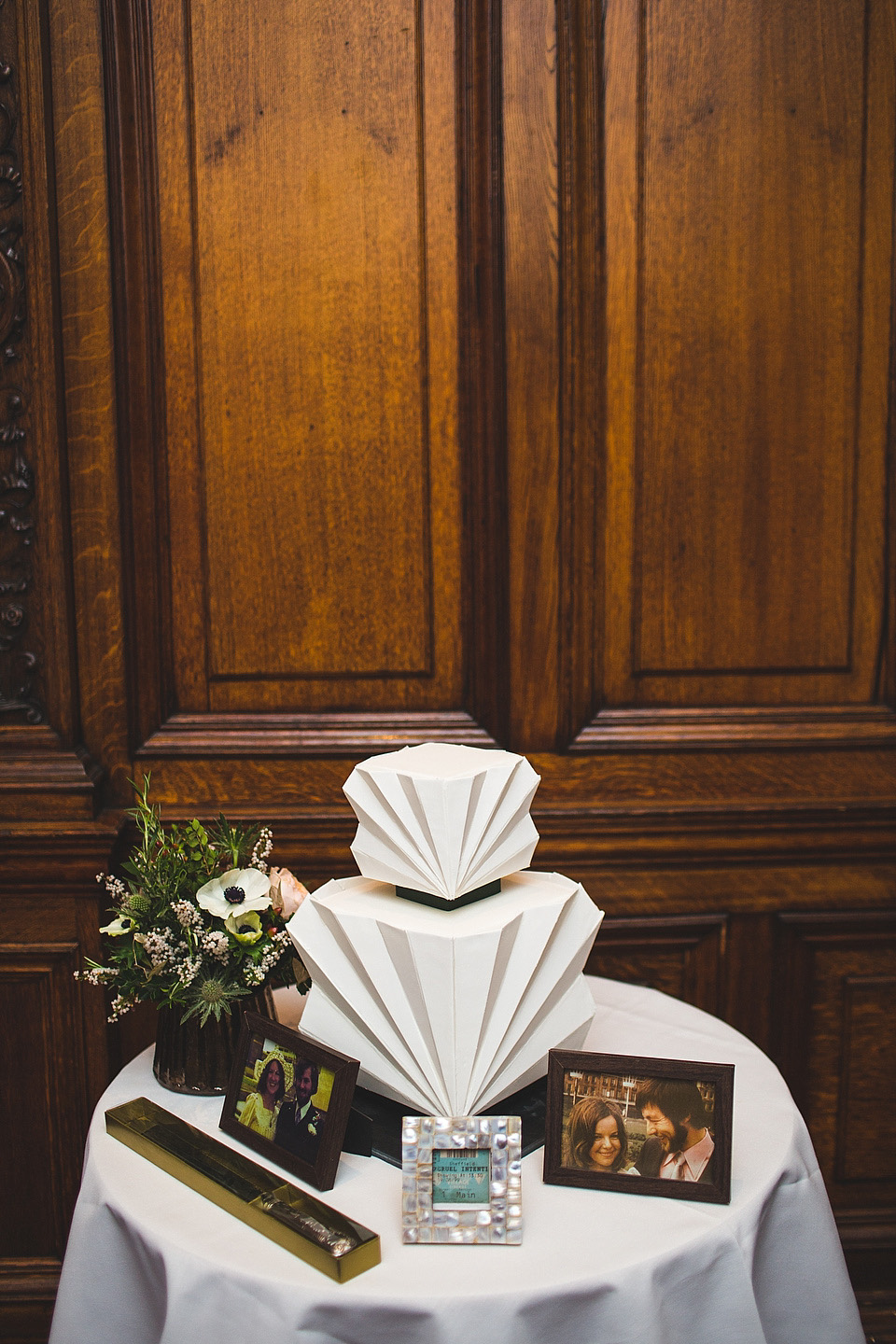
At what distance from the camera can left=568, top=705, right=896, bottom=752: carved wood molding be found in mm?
2002

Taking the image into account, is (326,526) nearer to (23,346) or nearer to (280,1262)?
(23,346)

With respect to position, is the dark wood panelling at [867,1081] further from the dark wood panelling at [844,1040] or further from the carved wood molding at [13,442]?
the carved wood molding at [13,442]

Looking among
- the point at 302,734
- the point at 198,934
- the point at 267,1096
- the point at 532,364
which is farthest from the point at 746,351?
the point at 267,1096

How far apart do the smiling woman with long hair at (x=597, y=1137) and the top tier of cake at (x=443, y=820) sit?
0.28 m

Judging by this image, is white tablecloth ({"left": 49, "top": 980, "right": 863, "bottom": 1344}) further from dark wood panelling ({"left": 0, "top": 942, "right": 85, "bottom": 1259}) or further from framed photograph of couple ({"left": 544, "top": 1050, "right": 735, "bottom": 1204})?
dark wood panelling ({"left": 0, "top": 942, "right": 85, "bottom": 1259})

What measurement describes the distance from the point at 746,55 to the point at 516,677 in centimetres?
127

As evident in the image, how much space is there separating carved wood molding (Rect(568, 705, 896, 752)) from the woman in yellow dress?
969 millimetres

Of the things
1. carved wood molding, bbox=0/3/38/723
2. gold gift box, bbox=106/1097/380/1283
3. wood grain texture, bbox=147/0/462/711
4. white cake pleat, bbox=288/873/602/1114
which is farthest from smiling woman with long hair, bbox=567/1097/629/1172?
carved wood molding, bbox=0/3/38/723

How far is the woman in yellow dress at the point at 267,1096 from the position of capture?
1.18 meters

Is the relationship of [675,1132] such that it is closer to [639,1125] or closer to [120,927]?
[639,1125]

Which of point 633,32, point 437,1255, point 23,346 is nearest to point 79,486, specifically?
point 23,346

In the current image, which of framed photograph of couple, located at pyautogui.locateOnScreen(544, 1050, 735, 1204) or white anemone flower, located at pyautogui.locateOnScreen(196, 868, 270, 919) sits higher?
white anemone flower, located at pyautogui.locateOnScreen(196, 868, 270, 919)

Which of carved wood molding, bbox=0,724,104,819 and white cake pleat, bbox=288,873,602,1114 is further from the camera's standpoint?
carved wood molding, bbox=0,724,104,819

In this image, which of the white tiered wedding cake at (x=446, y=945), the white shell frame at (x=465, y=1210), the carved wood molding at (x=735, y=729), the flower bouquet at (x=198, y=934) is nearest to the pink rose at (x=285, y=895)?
the flower bouquet at (x=198, y=934)
